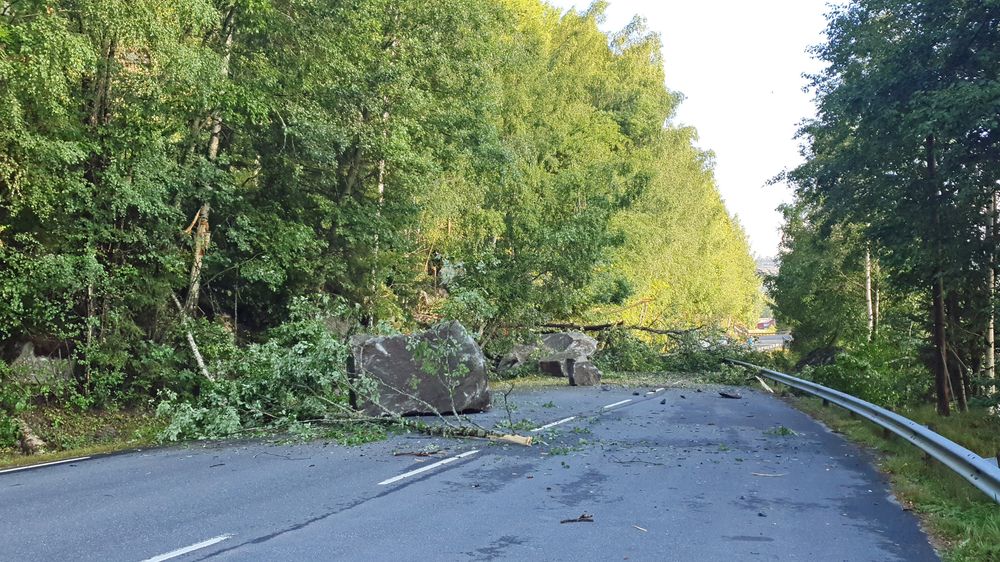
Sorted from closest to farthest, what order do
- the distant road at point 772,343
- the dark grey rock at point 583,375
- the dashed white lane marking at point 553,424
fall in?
the dashed white lane marking at point 553,424 < the dark grey rock at point 583,375 < the distant road at point 772,343

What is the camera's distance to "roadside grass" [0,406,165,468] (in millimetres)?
12367

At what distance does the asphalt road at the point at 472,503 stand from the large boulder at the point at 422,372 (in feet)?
8.25

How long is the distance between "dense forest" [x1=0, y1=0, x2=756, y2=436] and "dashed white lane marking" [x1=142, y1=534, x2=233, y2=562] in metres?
7.10

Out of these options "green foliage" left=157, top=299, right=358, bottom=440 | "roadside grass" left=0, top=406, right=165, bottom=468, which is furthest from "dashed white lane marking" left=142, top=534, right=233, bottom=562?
"green foliage" left=157, top=299, right=358, bottom=440

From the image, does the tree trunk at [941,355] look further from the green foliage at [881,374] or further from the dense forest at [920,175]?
the green foliage at [881,374]

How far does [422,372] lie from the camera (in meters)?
14.8

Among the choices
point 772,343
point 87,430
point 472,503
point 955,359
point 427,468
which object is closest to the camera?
point 472,503

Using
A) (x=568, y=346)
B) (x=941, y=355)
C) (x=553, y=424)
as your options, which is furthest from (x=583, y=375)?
(x=553, y=424)

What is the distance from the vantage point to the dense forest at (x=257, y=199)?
1325 cm

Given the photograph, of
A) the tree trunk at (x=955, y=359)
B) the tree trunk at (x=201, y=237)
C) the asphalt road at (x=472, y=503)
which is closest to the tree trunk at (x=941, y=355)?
the tree trunk at (x=955, y=359)

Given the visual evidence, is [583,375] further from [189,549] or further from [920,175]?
[189,549]

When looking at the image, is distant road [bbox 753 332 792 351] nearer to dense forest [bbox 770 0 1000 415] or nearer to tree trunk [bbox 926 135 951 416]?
dense forest [bbox 770 0 1000 415]

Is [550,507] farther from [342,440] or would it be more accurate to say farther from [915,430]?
[342,440]

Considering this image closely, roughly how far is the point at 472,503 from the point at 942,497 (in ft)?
14.3
